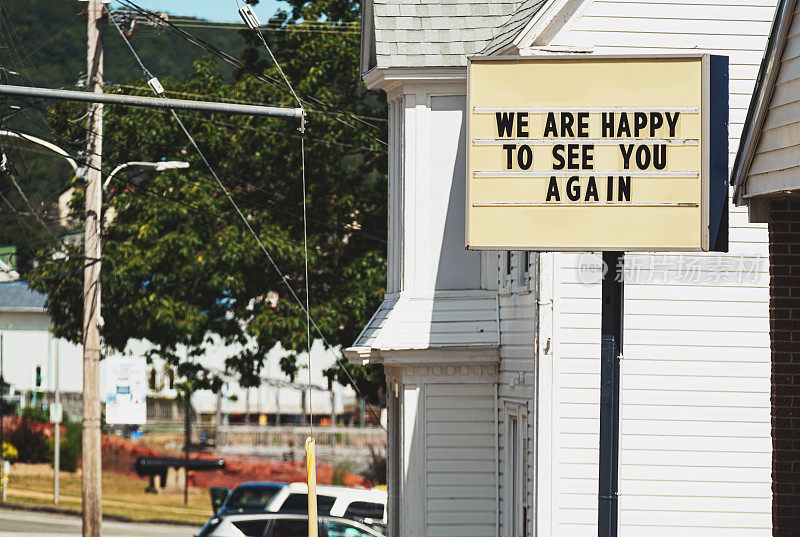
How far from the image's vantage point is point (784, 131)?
9.12 metres

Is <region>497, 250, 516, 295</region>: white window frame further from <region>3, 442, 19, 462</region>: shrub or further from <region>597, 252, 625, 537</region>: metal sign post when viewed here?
<region>3, 442, 19, 462</region>: shrub

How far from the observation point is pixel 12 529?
31578 mm

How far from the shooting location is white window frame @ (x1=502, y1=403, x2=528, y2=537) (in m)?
14.1

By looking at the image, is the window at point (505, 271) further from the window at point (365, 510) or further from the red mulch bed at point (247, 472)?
the red mulch bed at point (247, 472)

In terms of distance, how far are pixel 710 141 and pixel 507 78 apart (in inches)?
58.0

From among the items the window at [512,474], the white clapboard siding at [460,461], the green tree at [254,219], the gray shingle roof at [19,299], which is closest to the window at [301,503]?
the green tree at [254,219]

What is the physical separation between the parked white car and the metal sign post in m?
13.5

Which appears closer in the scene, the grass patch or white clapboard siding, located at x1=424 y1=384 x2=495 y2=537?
white clapboard siding, located at x1=424 y1=384 x2=495 y2=537

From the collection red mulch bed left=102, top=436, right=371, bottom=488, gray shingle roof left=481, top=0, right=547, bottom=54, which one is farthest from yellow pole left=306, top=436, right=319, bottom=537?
red mulch bed left=102, top=436, right=371, bottom=488

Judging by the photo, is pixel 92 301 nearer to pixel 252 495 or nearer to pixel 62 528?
pixel 252 495

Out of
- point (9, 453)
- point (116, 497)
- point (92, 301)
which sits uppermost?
point (92, 301)

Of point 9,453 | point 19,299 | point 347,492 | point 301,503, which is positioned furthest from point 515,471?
point 19,299

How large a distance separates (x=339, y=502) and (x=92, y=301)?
20.7ft

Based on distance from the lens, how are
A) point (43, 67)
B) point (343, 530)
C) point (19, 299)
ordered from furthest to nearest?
point (19, 299) < point (43, 67) < point (343, 530)
